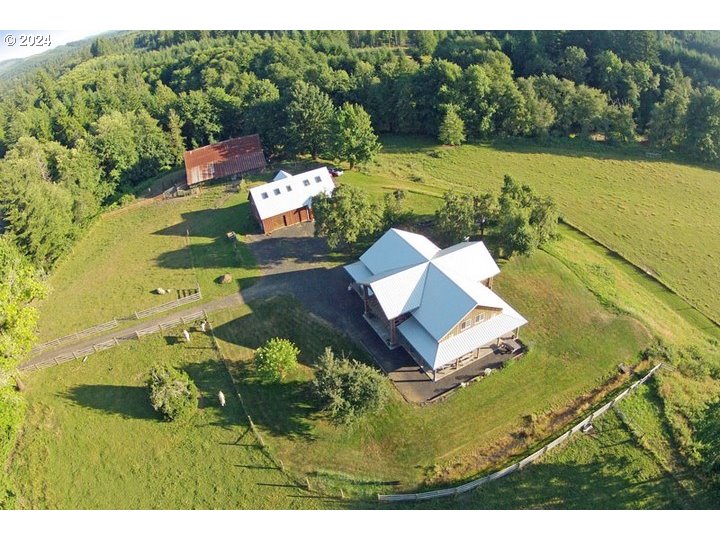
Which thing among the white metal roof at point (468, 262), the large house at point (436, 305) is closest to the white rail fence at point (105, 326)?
the large house at point (436, 305)

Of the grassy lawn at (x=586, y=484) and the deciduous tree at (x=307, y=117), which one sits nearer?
the grassy lawn at (x=586, y=484)

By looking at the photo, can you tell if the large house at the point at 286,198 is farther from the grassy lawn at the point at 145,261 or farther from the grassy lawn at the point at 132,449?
the grassy lawn at the point at 132,449

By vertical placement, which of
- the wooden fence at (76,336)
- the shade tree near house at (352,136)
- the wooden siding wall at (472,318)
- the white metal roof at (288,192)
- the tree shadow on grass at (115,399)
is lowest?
the tree shadow on grass at (115,399)

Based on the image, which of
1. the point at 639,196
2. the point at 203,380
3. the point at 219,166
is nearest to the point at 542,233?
the point at 639,196

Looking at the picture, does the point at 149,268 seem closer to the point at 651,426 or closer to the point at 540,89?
the point at 651,426

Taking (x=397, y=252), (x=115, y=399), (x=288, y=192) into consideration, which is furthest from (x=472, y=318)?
(x=115, y=399)

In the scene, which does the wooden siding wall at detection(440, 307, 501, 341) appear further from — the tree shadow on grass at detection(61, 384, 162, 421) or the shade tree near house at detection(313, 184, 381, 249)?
the tree shadow on grass at detection(61, 384, 162, 421)

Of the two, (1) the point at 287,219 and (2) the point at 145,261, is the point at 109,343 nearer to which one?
(2) the point at 145,261
